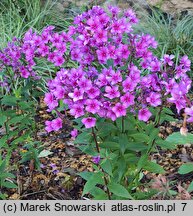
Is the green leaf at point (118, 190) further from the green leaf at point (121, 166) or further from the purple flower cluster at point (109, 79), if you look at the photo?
the purple flower cluster at point (109, 79)

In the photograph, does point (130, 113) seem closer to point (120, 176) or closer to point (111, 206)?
point (120, 176)

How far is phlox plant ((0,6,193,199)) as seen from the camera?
185 centimetres

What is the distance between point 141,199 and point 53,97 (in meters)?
0.74

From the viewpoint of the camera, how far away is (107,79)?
6.13ft

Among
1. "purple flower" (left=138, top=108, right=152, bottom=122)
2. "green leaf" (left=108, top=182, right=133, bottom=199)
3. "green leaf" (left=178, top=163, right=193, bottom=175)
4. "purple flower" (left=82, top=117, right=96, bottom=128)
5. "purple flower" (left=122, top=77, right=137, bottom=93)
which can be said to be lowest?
"green leaf" (left=108, top=182, right=133, bottom=199)

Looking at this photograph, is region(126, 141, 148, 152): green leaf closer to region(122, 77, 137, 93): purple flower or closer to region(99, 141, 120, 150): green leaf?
region(99, 141, 120, 150): green leaf

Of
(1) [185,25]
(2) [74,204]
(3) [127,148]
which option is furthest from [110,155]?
(1) [185,25]

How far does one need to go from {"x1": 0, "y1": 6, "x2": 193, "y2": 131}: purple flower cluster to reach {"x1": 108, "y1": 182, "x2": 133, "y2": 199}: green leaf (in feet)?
1.23

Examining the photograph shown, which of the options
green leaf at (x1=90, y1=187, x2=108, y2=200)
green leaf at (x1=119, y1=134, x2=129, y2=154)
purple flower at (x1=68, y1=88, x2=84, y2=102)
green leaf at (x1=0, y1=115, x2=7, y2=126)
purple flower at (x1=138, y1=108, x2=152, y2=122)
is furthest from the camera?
green leaf at (x1=0, y1=115, x2=7, y2=126)

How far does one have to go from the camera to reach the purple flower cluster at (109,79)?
1.84 m

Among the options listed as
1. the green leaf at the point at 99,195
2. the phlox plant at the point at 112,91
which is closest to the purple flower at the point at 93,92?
the phlox plant at the point at 112,91

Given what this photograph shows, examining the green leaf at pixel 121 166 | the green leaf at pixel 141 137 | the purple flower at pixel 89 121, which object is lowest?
the green leaf at pixel 121 166

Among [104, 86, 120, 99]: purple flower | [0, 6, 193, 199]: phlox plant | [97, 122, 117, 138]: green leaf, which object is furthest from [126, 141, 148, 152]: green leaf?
[104, 86, 120, 99]: purple flower

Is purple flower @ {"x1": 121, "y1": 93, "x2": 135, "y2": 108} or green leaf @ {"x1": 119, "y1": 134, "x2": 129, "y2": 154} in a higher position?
purple flower @ {"x1": 121, "y1": 93, "x2": 135, "y2": 108}
